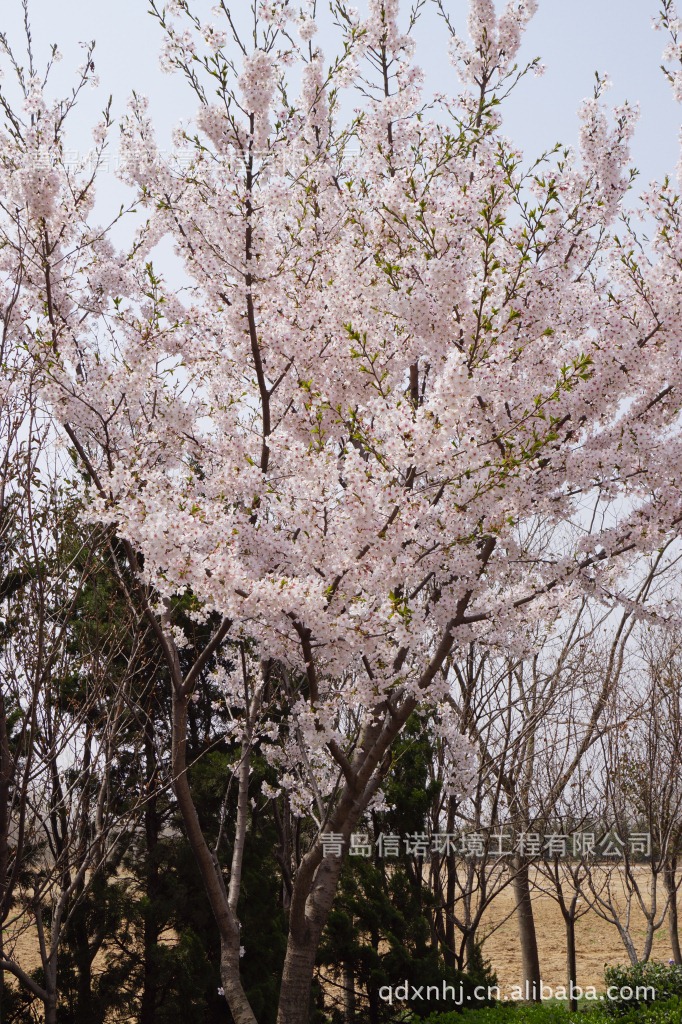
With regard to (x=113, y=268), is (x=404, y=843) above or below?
below

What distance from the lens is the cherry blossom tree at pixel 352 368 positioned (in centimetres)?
456

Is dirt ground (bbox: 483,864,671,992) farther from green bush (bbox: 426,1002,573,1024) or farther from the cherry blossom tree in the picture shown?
the cherry blossom tree

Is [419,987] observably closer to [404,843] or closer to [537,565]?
[404,843]

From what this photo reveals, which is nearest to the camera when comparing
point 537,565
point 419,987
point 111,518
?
point 111,518

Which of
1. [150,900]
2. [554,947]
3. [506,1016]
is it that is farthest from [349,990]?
[554,947]

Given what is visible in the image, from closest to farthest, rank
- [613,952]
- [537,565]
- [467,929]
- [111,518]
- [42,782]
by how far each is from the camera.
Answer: [111,518]
[537,565]
[42,782]
[467,929]
[613,952]

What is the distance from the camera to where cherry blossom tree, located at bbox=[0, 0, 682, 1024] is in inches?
179

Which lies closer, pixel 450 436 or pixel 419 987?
pixel 450 436

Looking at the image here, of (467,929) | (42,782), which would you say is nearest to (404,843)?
(467,929)

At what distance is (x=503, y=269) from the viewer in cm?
496

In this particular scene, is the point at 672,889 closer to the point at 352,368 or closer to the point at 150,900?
the point at 150,900

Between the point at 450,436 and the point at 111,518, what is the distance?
→ 173 cm

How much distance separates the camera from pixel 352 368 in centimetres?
546

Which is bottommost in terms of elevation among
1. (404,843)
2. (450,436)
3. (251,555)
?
(404,843)
